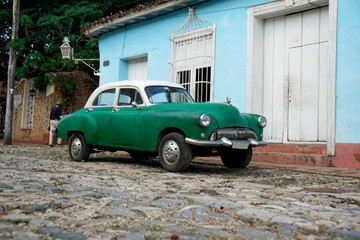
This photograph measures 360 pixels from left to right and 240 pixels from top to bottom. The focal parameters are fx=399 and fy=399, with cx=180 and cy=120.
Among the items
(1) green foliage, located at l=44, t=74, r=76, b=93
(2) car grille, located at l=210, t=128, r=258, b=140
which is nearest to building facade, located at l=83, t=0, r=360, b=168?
(2) car grille, located at l=210, t=128, r=258, b=140

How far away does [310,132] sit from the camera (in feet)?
26.5

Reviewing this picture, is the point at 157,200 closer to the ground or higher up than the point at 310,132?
closer to the ground

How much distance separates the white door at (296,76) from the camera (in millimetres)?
7965

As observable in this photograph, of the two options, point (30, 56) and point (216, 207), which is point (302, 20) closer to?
point (216, 207)

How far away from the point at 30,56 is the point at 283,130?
1083cm

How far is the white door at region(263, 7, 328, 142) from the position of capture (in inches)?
314

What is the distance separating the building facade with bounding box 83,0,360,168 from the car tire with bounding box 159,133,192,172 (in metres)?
2.84

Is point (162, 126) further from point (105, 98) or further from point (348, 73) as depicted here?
point (348, 73)

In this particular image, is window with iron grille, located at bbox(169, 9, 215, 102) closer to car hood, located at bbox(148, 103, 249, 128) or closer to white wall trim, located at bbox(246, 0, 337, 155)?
white wall trim, located at bbox(246, 0, 337, 155)

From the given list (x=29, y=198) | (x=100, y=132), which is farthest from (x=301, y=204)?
(x=100, y=132)

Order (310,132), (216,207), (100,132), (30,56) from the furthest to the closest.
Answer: (30,56) → (310,132) → (100,132) → (216,207)

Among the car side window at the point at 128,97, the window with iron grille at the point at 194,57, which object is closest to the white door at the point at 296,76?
the window with iron grille at the point at 194,57

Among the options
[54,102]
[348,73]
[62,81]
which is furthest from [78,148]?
[54,102]

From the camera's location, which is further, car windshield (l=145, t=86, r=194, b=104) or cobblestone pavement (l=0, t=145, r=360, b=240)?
car windshield (l=145, t=86, r=194, b=104)
